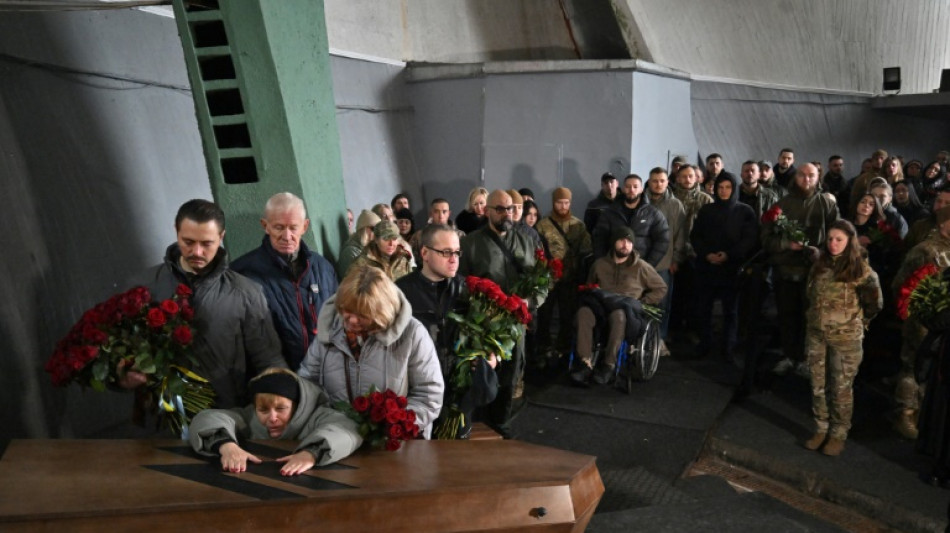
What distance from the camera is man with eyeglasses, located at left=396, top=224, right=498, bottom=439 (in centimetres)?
405

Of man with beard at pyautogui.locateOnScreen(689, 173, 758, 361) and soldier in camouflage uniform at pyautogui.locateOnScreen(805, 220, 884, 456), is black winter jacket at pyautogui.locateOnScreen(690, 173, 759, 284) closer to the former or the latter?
man with beard at pyautogui.locateOnScreen(689, 173, 758, 361)

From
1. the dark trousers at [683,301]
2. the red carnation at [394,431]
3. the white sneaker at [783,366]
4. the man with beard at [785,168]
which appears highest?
the man with beard at [785,168]

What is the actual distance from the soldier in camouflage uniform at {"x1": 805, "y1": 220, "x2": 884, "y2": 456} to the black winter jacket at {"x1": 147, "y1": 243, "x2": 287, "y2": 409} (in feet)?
12.0

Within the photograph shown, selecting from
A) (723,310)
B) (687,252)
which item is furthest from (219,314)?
(687,252)

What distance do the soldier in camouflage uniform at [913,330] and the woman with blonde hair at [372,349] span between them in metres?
3.73

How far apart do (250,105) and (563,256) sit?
3183mm

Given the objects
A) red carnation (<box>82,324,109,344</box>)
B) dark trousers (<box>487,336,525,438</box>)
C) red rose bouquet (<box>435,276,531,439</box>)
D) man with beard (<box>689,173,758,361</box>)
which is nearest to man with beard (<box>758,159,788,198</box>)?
man with beard (<box>689,173,758,361</box>)

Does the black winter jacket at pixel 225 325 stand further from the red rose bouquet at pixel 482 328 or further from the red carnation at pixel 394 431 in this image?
the red rose bouquet at pixel 482 328

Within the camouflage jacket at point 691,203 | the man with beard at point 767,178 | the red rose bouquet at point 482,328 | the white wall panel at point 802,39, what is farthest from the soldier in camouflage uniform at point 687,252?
the red rose bouquet at point 482,328

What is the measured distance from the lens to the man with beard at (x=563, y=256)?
276 inches

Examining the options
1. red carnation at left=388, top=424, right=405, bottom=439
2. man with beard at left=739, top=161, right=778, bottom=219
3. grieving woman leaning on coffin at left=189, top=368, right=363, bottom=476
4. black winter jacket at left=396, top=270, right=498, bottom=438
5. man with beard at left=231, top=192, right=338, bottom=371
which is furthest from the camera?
man with beard at left=739, top=161, right=778, bottom=219

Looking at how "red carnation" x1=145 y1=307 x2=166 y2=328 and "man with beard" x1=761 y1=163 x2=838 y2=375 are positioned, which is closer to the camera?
"red carnation" x1=145 y1=307 x2=166 y2=328

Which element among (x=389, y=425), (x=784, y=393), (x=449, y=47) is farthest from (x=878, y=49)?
(x=389, y=425)

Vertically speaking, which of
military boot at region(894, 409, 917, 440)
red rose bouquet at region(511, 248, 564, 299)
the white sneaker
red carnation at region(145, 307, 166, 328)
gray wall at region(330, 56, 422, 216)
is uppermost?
gray wall at region(330, 56, 422, 216)
